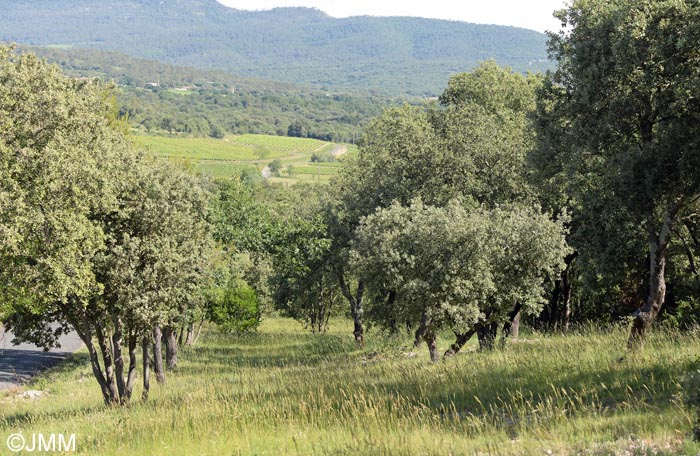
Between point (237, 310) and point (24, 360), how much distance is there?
12883mm

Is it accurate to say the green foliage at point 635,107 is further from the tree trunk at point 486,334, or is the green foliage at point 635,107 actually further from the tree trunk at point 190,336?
the tree trunk at point 190,336

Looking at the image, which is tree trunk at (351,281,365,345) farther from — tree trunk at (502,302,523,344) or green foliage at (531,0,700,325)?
green foliage at (531,0,700,325)

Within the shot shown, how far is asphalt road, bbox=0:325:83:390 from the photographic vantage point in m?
30.9

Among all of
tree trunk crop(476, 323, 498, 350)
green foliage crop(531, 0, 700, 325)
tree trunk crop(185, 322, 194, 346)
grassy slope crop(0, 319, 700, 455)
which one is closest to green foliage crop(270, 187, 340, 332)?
tree trunk crop(185, 322, 194, 346)

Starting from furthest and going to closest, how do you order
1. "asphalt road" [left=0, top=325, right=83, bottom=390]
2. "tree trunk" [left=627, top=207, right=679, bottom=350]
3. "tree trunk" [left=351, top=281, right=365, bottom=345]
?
"tree trunk" [left=351, top=281, right=365, bottom=345], "asphalt road" [left=0, top=325, right=83, bottom=390], "tree trunk" [left=627, top=207, right=679, bottom=350]

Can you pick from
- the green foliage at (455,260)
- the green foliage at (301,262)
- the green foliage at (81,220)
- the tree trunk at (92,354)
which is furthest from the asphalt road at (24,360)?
the green foliage at (455,260)

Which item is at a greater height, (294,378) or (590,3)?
(590,3)

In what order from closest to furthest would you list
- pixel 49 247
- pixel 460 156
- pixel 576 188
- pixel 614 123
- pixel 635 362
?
1. pixel 635 362
2. pixel 49 247
3. pixel 614 123
4. pixel 576 188
5. pixel 460 156

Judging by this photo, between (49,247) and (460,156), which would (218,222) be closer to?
(460,156)

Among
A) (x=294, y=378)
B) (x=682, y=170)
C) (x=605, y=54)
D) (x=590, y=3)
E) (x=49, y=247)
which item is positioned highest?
(x=590, y=3)

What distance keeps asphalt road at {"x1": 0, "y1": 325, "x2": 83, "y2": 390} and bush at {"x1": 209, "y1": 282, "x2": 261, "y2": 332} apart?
9265mm

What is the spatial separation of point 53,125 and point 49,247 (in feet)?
9.41

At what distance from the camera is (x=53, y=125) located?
1498 centimetres

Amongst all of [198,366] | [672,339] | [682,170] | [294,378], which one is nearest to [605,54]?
[682,170]
